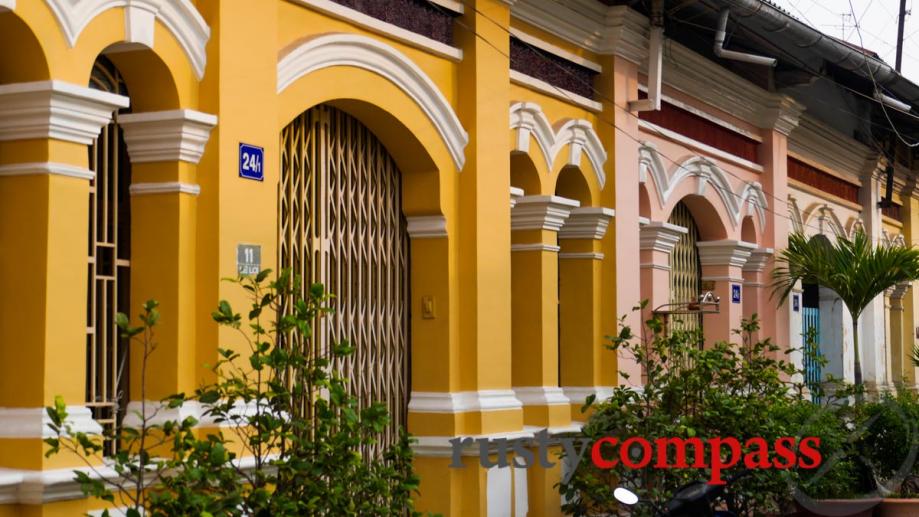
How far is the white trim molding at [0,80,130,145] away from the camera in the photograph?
23.7 ft

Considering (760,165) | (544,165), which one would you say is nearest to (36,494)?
(544,165)

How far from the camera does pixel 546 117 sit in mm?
12719

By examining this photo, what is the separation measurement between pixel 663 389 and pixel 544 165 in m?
2.65

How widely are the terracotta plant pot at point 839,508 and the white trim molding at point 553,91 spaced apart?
4081mm

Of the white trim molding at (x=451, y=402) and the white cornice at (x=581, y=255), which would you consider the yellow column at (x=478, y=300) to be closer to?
the white trim molding at (x=451, y=402)

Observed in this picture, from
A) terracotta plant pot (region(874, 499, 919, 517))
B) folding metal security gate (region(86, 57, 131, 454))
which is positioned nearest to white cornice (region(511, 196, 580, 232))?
terracotta plant pot (region(874, 499, 919, 517))

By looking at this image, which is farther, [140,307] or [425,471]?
[425,471]

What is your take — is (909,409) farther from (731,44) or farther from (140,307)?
(140,307)

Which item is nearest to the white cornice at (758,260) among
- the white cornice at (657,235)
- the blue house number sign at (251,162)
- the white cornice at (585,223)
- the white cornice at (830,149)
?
the white cornice at (830,149)

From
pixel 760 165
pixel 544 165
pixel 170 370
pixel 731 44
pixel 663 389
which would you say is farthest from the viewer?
pixel 760 165

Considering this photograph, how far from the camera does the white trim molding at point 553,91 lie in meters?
12.2

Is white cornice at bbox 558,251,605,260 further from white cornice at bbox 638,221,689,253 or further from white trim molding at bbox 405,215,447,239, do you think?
white trim molding at bbox 405,215,447,239

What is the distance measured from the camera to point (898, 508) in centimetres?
1212

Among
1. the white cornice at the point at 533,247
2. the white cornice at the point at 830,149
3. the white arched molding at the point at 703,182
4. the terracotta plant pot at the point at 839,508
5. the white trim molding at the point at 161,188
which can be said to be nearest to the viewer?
the white trim molding at the point at 161,188
